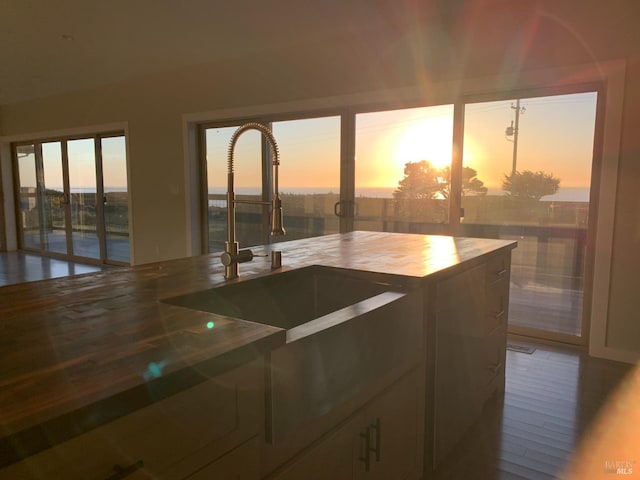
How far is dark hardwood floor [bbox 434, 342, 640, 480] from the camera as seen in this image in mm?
1930

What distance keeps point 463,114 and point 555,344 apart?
1936 millimetres

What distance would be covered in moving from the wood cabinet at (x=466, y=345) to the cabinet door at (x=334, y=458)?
0.56m

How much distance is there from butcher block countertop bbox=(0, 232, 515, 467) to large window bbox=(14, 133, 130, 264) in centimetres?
541

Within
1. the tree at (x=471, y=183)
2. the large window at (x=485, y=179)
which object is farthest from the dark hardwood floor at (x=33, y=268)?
the tree at (x=471, y=183)

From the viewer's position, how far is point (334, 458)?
113 cm

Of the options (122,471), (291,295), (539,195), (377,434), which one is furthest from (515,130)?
(122,471)

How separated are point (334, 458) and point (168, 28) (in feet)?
12.7

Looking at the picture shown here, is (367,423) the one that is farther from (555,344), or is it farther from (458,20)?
(458,20)

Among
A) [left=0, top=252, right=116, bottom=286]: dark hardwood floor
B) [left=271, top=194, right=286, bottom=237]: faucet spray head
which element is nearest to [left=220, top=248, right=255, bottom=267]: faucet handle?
[left=271, top=194, right=286, bottom=237]: faucet spray head

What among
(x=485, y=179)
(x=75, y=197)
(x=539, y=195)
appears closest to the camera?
(x=539, y=195)

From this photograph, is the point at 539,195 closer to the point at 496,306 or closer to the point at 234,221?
the point at 496,306

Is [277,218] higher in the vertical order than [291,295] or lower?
higher

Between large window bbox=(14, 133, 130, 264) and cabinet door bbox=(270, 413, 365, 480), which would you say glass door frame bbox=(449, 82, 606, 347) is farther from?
large window bbox=(14, 133, 130, 264)

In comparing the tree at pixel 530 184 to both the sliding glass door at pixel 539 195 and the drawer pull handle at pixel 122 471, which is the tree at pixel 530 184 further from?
the drawer pull handle at pixel 122 471
